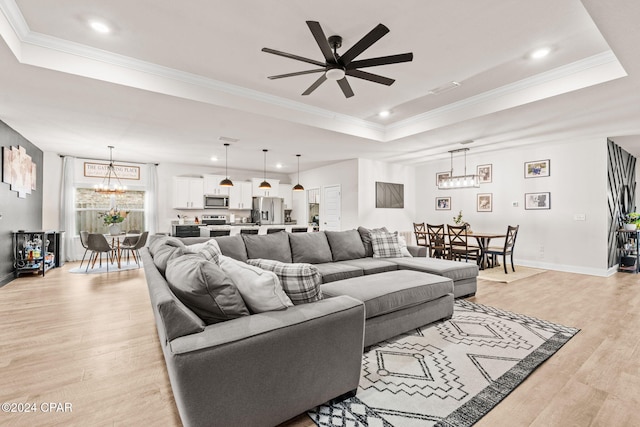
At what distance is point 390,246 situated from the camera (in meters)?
4.57

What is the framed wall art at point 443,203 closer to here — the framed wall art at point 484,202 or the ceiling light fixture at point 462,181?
the framed wall art at point 484,202

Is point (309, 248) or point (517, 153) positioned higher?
point (517, 153)

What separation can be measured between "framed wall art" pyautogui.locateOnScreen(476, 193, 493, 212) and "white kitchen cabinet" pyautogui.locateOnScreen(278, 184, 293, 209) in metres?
5.64

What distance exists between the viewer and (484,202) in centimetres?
743

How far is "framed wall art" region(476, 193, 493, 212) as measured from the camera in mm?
7293

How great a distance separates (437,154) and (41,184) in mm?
9407

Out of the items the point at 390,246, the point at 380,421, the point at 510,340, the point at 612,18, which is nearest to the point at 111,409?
the point at 380,421

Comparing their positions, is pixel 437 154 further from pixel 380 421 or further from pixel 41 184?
pixel 41 184

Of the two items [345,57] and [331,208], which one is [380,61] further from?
[331,208]

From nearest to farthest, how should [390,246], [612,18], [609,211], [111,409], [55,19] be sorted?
[111,409], [612,18], [55,19], [390,246], [609,211]

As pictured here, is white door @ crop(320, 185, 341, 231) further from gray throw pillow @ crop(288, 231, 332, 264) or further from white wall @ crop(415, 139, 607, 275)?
gray throw pillow @ crop(288, 231, 332, 264)

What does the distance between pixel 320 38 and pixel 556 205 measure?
6.41m

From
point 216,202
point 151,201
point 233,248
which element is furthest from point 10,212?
point 233,248

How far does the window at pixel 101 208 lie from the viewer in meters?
7.61
